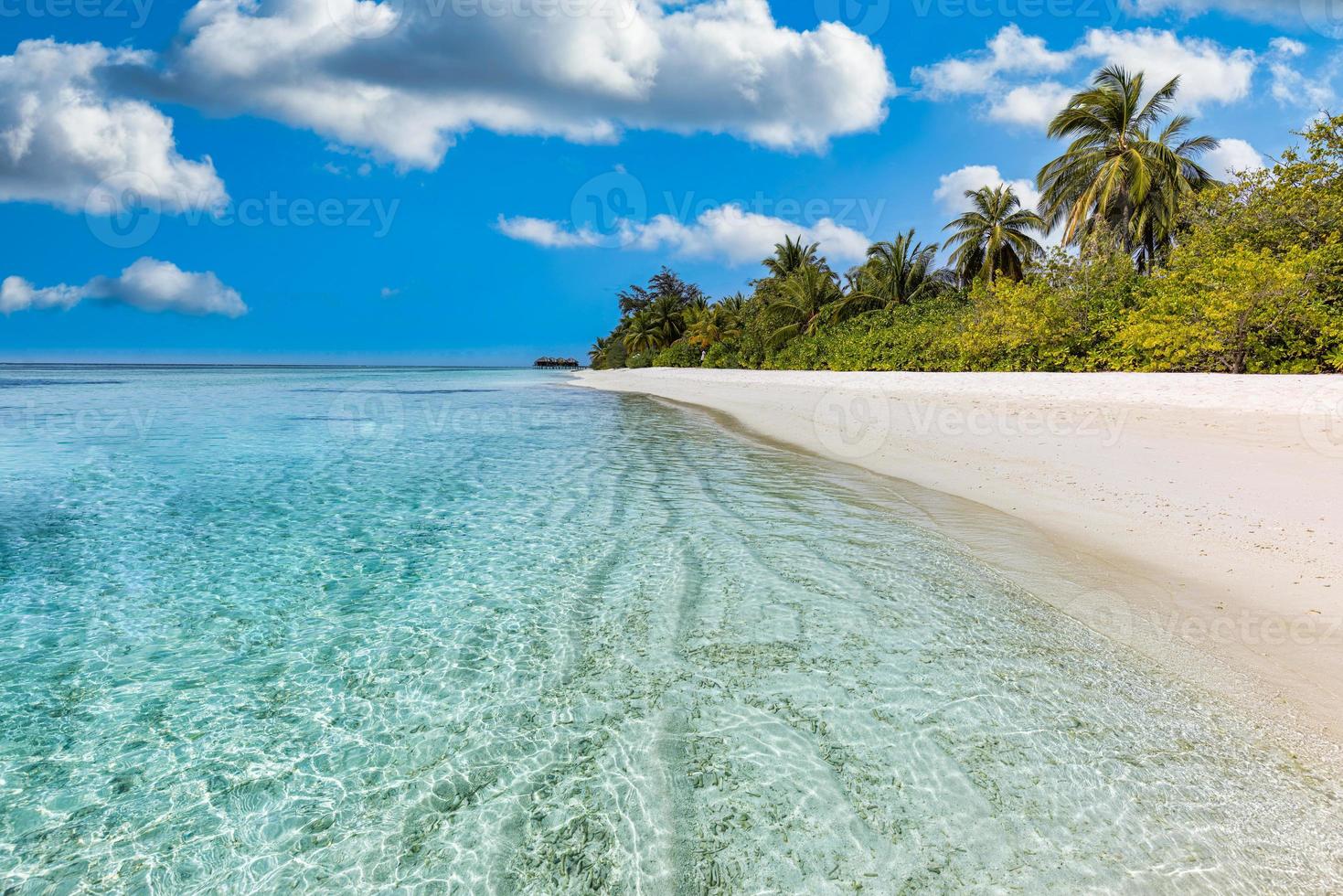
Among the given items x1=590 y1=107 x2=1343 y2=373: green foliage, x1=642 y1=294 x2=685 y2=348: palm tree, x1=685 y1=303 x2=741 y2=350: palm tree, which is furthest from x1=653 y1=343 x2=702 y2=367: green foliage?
x1=590 y1=107 x2=1343 y2=373: green foliage

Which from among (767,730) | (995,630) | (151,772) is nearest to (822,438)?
(995,630)

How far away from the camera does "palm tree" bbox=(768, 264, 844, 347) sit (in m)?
36.1

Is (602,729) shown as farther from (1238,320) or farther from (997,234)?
(997,234)

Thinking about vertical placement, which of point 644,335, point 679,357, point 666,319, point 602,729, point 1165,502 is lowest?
point 602,729

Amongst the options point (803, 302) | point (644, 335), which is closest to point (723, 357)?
point (803, 302)

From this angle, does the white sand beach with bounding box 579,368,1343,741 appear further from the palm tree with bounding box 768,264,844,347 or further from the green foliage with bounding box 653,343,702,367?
the green foliage with bounding box 653,343,702,367

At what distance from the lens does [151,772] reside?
2.70m

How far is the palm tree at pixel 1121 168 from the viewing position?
2458 centimetres

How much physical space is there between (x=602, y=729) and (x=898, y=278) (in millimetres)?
36267

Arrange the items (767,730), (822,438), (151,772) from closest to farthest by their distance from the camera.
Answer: (151,772), (767,730), (822,438)

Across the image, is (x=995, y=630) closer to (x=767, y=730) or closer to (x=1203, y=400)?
(x=767, y=730)

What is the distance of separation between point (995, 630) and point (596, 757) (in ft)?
8.79

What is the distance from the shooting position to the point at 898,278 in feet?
114

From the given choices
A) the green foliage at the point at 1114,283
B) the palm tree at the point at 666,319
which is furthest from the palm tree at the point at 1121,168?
the palm tree at the point at 666,319
